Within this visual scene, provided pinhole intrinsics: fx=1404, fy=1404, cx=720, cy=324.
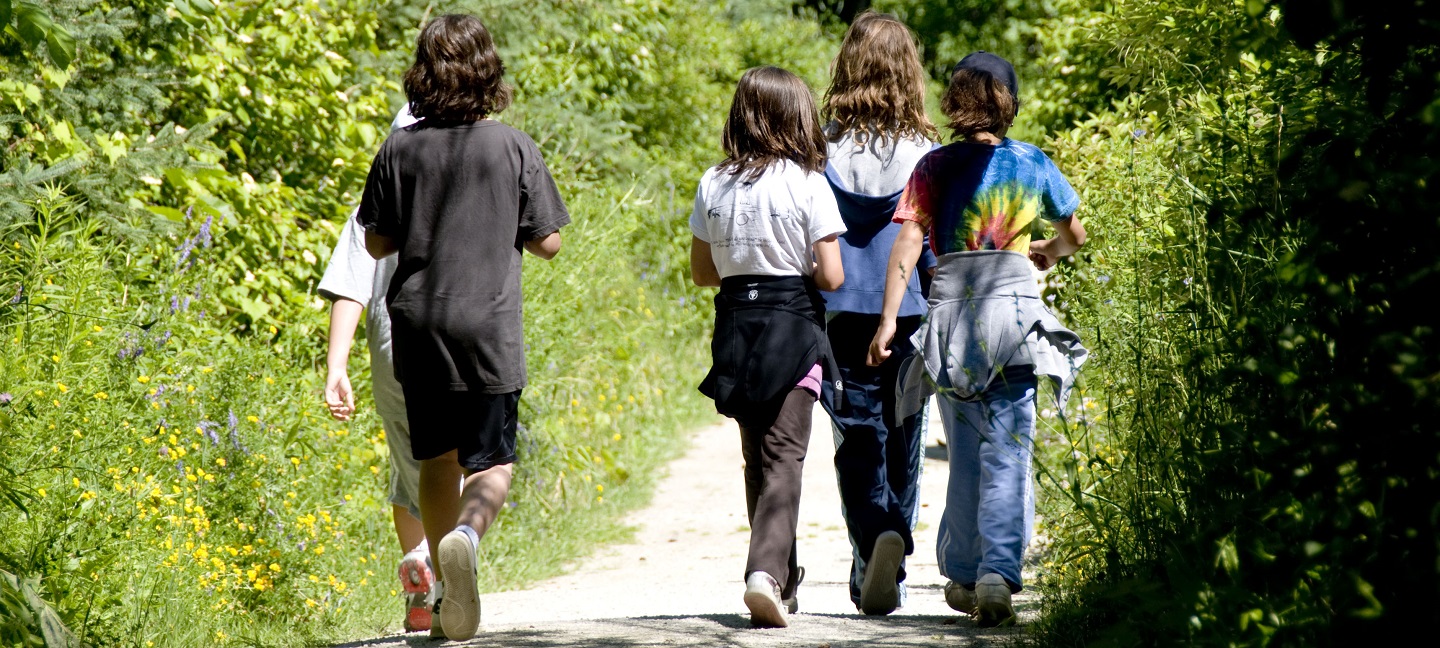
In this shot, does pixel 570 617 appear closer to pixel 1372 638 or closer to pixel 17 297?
pixel 17 297

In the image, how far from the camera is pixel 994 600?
151 inches

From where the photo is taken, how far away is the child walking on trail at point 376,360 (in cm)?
384

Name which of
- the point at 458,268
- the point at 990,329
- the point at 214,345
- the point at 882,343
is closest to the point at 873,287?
the point at 882,343

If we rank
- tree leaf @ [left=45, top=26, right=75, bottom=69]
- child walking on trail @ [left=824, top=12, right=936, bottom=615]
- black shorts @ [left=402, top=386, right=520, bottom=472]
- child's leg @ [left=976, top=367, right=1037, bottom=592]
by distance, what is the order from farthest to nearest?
child walking on trail @ [left=824, top=12, right=936, bottom=615], child's leg @ [left=976, top=367, right=1037, bottom=592], black shorts @ [left=402, top=386, right=520, bottom=472], tree leaf @ [left=45, top=26, right=75, bottom=69]

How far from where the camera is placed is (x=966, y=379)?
12.8 ft

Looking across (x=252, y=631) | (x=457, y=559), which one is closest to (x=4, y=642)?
(x=457, y=559)

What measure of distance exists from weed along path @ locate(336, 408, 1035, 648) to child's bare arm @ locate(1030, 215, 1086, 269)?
1.08m

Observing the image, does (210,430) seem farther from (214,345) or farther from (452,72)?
(452,72)

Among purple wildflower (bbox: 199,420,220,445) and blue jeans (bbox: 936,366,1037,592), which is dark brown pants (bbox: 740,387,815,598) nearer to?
blue jeans (bbox: 936,366,1037,592)

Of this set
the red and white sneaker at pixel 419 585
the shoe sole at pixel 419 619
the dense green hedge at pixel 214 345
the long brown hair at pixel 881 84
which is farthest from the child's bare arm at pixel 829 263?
the dense green hedge at pixel 214 345

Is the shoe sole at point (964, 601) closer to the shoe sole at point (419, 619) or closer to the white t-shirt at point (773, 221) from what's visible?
the white t-shirt at point (773, 221)

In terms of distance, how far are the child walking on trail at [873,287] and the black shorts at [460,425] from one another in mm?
1112

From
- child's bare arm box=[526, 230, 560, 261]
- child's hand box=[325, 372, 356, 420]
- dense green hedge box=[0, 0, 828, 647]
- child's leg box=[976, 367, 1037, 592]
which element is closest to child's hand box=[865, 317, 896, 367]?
child's leg box=[976, 367, 1037, 592]

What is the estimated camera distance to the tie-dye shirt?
12.9ft
